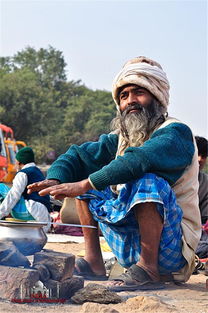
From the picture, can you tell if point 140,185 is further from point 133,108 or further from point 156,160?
point 133,108

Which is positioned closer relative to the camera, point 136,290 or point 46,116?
point 136,290

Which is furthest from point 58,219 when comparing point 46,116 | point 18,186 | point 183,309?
point 46,116

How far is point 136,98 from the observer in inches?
164

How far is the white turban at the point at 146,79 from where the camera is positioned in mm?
4102

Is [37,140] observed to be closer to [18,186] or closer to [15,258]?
[18,186]

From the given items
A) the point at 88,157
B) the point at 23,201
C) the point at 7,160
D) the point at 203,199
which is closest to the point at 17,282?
the point at 88,157

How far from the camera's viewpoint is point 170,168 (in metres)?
3.68


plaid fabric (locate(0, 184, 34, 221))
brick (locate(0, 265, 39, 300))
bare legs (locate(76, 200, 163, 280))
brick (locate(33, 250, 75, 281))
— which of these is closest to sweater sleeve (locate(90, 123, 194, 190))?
bare legs (locate(76, 200, 163, 280))

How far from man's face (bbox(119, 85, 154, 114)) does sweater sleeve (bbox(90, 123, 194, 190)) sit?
0.35 m

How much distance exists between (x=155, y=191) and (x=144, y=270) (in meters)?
0.55

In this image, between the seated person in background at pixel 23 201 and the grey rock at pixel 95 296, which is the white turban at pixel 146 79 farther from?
the seated person in background at pixel 23 201

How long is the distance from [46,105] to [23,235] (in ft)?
138

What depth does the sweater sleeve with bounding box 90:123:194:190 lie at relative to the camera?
3.57 m

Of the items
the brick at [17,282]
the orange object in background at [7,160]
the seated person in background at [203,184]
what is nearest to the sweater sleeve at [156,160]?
the brick at [17,282]
